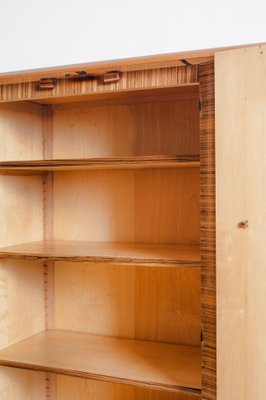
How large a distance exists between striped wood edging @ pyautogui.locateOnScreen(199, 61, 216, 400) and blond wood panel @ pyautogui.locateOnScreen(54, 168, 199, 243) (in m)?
0.53

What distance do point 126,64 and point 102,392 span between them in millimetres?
1465

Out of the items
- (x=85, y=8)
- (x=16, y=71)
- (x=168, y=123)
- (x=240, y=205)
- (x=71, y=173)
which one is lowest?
(x=240, y=205)

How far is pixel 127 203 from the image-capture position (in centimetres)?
214

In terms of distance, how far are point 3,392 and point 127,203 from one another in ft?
3.18

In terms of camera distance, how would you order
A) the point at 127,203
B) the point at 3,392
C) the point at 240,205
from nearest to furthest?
1. the point at 240,205
2. the point at 3,392
3. the point at 127,203

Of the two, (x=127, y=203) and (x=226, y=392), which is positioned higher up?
(x=127, y=203)

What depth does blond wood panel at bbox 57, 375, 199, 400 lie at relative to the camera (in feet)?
6.77

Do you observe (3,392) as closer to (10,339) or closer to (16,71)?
(10,339)

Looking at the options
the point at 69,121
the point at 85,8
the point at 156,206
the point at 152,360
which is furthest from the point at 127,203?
the point at 85,8

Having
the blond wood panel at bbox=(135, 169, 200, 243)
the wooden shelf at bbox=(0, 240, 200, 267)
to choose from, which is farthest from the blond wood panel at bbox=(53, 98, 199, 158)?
the wooden shelf at bbox=(0, 240, 200, 267)

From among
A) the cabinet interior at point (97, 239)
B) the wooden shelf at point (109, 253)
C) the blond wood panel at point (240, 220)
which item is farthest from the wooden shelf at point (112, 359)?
the wooden shelf at point (109, 253)

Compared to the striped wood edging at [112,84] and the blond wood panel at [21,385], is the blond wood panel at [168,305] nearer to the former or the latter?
the blond wood panel at [21,385]

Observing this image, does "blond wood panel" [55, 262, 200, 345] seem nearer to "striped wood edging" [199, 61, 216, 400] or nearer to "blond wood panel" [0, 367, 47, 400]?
"blond wood panel" [0, 367, 47, 400]

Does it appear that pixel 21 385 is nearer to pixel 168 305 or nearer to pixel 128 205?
pixel 168 305
